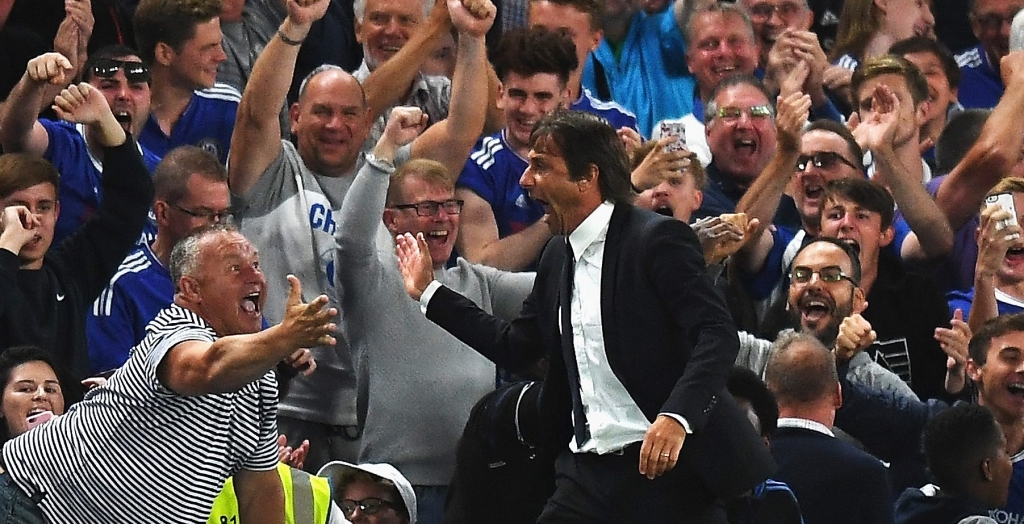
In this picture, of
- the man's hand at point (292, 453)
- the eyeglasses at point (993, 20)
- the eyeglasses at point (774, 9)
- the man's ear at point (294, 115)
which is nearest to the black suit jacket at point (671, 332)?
the man's hand at point (292, 453)

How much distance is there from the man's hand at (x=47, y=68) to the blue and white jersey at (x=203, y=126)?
89 cm

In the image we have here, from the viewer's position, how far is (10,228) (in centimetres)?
649

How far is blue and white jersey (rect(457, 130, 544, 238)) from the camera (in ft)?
25.4

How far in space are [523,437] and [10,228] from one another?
1843 mm

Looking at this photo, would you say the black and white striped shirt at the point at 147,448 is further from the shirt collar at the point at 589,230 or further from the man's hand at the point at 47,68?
the man's hand at the point at 47,68

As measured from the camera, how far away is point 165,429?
563 cm

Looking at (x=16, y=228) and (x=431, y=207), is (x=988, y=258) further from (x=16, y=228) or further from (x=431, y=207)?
(x=16, y=228)

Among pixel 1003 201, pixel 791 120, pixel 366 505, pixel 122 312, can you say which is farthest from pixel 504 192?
pixel 1003 201

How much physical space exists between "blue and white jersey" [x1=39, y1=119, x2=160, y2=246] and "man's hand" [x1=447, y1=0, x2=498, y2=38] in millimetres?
1297

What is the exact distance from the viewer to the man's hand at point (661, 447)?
494cm

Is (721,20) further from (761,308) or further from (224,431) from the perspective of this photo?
(224,431)

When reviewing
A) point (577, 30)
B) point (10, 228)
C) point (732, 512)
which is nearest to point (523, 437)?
point (732, 512)

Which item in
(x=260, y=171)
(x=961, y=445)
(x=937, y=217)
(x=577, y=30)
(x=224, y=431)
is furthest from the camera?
(x=577, y=30)

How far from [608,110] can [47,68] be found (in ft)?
8.16
